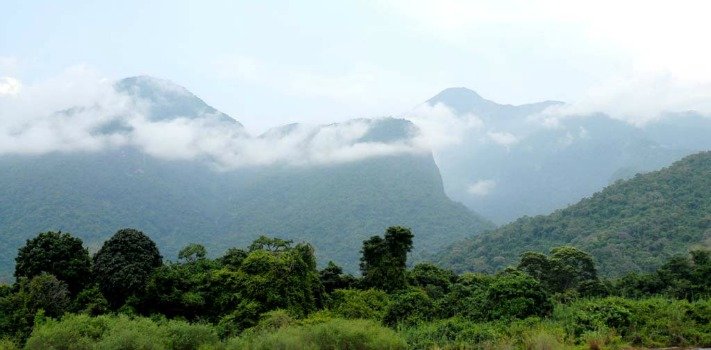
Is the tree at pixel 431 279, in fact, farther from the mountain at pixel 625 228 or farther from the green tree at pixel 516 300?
the mountain at pixel 625 228

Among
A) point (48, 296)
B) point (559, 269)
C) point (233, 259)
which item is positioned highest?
point (233, 259)

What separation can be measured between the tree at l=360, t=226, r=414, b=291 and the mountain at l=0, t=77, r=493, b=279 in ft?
200

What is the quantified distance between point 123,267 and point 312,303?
31.5 feet

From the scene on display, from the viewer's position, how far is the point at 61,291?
83.5 feet

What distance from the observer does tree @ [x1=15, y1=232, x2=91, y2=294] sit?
2789 centimetres

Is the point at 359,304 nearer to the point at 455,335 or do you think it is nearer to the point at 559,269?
the point at 455,335

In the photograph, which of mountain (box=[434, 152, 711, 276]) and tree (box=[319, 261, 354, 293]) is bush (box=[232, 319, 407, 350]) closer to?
tree (box=[319, 261, 354, 293])

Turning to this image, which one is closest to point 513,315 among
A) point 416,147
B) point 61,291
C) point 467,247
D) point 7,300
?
point 61,291

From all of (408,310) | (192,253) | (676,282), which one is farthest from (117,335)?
(676,282)

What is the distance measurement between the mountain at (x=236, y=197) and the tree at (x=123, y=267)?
65.9 metres

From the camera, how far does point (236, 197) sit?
154125mm

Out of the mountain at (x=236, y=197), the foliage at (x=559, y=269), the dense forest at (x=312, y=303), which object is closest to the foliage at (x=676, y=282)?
the dense forest at (x=312, y=303)

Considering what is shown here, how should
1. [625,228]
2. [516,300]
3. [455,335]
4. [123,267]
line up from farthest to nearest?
[625,228] → [123,267] → [516,300] → [455,335]

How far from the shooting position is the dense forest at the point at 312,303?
17.0m
